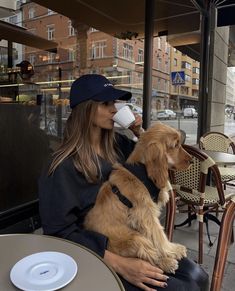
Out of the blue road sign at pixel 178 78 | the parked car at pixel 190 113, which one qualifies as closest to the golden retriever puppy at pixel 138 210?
the blue road sign at pixel 178 78

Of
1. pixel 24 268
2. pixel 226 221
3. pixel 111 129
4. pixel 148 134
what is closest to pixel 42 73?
pixel 111 129

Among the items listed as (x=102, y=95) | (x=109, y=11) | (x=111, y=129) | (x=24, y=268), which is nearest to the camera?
(x=24, y=268)

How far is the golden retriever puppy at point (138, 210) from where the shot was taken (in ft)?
4.16

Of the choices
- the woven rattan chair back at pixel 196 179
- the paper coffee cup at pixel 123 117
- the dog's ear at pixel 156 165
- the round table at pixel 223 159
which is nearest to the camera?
the dog's ear at pixel 156 165

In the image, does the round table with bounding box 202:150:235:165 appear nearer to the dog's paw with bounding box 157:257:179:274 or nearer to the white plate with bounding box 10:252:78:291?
the dog's paw with bounding box 157:257:179:274

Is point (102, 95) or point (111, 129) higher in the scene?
point (102, 95)

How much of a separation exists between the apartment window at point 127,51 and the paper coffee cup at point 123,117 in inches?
109

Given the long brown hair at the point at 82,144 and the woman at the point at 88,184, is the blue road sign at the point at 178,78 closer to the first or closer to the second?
the woman at the point at 88,184

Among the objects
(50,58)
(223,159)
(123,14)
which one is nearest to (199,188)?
(223,159)

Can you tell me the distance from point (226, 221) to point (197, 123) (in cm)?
409

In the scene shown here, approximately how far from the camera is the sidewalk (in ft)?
7.75

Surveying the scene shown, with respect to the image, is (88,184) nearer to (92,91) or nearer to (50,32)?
(92,91)

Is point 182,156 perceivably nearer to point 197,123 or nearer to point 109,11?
point 109,11

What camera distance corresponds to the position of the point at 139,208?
127 cm
